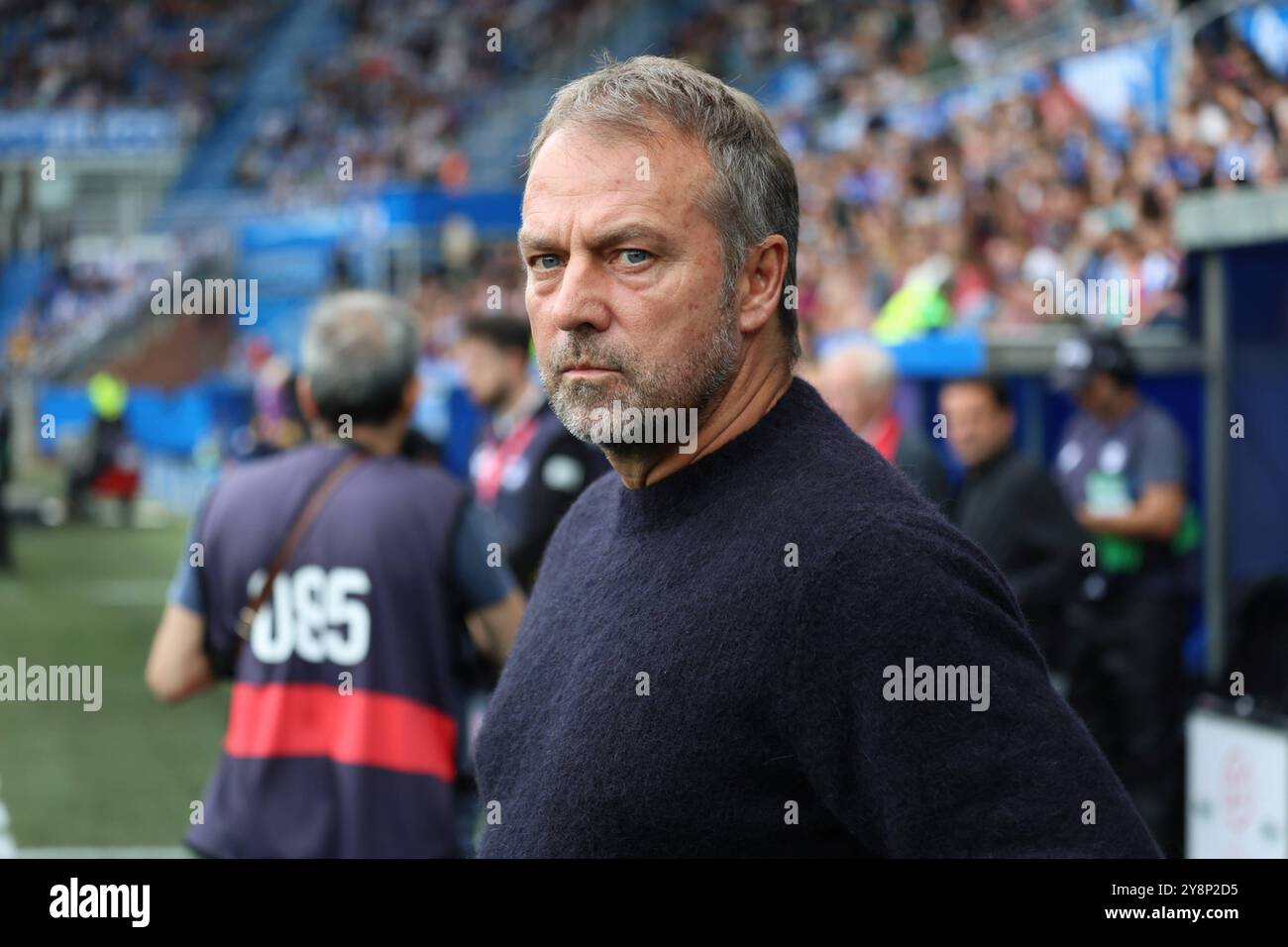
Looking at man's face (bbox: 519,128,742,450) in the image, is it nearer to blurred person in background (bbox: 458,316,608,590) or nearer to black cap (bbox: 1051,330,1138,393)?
blurred person in background (bbox: 458,316,608,590)

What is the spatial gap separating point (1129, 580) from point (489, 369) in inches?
97.1

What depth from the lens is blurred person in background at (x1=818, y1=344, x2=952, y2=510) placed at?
5.38 metres

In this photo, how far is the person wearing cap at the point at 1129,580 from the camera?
6.13 m

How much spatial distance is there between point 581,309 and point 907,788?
58cm

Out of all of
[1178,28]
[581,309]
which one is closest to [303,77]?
[1178,28]

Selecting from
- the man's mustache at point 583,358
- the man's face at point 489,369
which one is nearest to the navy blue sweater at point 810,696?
the man's mustache at point 583,358

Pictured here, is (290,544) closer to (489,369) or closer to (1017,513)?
(489,369)

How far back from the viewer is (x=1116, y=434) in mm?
6324

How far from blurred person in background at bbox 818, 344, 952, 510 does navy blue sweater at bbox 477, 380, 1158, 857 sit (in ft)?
11.7

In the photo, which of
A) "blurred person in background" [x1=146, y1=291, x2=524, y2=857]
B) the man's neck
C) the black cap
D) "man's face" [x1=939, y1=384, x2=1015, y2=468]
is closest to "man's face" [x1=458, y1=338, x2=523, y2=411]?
"man's face" [x1=939, y1=384, x2=1015, y2=468]

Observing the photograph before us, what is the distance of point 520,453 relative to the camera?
573cm

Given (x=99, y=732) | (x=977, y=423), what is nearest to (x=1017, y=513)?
(x=977, y=423)

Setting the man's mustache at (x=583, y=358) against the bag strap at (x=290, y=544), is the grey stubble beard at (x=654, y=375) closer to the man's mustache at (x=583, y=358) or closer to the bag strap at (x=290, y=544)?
the man's mustache at (x=583, y=358)

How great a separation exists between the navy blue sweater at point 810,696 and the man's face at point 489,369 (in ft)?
15.0
